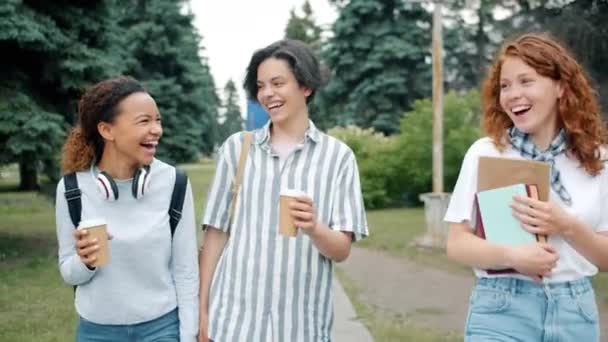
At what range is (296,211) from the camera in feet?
8.90

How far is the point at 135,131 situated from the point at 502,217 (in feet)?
4.72

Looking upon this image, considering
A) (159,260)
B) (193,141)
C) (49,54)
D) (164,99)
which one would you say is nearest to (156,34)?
(164,99)

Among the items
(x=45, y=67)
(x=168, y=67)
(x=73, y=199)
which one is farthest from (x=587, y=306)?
(x=168, y=67)

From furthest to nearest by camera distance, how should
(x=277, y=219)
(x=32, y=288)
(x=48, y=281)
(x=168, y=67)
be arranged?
1. (x=168, y=67)
2. (x=48, y=281)
3. (x=32, y=288)
4. (x=277, y=219)

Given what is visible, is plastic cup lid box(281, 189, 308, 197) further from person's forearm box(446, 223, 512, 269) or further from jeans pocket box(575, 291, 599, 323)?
jeans pocket box(575, 291, 599, 323)

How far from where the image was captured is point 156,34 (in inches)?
1243

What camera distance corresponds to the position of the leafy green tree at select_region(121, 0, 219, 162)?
31.5m

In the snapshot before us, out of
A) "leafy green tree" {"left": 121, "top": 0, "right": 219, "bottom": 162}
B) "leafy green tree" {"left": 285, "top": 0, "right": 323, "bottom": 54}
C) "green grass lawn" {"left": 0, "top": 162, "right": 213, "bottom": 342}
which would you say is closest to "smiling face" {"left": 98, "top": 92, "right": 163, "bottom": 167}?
"green grass lawn" {"left": 0, "top": 162, "right": 213, "bottom": 342}

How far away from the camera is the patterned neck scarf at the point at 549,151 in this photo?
9.11 feet

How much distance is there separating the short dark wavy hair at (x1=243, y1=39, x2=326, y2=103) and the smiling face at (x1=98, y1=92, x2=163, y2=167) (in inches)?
16.4

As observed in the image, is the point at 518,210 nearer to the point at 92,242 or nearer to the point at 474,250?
the point at 474,250

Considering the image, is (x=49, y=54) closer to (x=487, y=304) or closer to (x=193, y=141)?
(x=487, y=304)

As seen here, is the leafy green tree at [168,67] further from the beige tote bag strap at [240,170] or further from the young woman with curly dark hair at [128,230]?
the beige tote bag strap at [240,170]

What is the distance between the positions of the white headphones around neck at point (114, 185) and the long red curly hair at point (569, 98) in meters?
1.32
